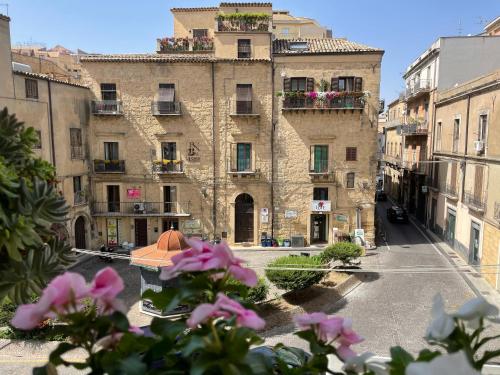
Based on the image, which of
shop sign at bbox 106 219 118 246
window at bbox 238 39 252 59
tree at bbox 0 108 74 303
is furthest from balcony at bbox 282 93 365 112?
tree at bbox 0 108 74 303

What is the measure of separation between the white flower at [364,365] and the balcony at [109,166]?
25.2m

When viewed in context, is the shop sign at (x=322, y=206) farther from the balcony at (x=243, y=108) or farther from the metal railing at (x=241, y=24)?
the metal railing at (x=241, y=24)

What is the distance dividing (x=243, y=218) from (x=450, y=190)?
12636 mm

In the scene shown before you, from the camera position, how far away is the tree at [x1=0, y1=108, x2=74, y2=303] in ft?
10.3

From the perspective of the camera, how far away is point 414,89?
111 feet

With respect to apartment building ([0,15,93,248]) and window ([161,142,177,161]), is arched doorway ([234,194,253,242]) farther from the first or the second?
apartment building ([0,15,93,248])

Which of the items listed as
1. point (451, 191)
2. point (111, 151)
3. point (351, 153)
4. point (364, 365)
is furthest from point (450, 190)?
point (364, 365)

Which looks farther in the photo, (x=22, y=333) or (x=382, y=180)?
(x=382, y=180)

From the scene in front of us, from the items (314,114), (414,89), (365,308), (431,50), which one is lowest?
(365,308)

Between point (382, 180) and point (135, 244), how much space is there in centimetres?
3745

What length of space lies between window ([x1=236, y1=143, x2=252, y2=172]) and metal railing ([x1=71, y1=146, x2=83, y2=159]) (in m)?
9.10

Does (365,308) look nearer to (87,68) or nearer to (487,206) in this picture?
(487,206)

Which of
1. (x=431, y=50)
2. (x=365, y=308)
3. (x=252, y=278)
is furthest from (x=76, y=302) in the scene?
(x=431, y=50)

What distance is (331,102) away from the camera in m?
24.9
